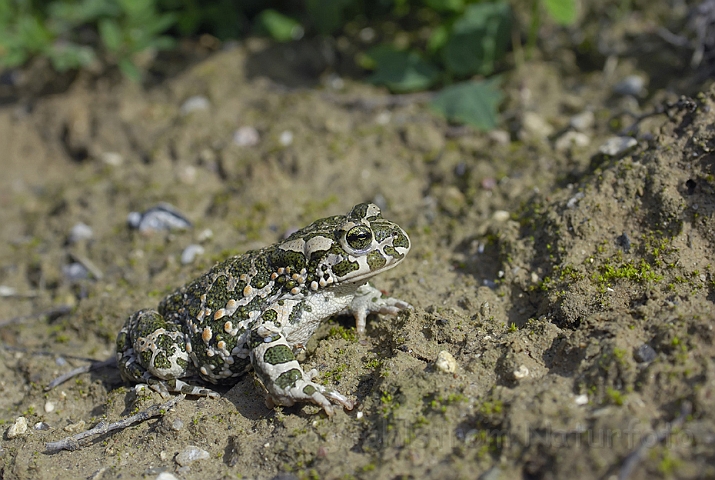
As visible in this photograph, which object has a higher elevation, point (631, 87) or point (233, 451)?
point (631, 87)

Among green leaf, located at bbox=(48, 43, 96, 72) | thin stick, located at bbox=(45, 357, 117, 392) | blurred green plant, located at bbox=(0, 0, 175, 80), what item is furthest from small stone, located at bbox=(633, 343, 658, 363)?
green leaf, located at bbox=(48, 43, 96, 72)

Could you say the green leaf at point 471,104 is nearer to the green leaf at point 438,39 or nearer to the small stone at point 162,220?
the green leaf at point 438,39

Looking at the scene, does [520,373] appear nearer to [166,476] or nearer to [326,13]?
[166,476]

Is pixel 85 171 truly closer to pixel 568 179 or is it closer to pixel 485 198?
pixel 485 198

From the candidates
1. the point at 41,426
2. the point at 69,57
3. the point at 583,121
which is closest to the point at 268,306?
the point at 41,426

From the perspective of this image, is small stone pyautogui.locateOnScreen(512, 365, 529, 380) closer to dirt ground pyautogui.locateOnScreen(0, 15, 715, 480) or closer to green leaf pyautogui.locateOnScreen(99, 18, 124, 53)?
dirt ground pyautogui.locateOnScreen(0, 15, 715, 480)

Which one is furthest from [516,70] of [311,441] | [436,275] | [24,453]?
[24,453]
